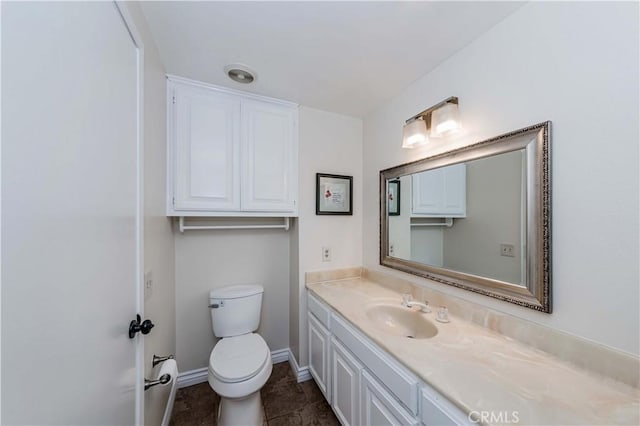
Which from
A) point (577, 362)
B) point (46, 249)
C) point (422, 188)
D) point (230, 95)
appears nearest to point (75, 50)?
point (46, 249)

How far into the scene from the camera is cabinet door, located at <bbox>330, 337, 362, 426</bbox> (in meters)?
1.24

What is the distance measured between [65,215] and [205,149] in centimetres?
123

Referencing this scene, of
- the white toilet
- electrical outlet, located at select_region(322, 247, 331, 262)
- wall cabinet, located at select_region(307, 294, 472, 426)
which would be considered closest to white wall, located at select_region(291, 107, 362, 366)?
electrical outlet, located at select_region(322, 247, 331, 262)

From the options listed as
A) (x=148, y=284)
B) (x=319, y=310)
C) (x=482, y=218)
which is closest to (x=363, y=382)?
(x=319, y=310)

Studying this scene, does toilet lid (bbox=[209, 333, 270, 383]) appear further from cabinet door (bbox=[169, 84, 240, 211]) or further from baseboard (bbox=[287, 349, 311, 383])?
cabinet door (bbox=[169, 84, 240, 211])

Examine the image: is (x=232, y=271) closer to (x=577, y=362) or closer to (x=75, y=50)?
(x=75, y=50)

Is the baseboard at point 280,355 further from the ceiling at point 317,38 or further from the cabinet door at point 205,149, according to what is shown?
the ceiling at point 317,38

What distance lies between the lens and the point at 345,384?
134 centimetres

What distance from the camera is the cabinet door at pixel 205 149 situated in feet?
5.22

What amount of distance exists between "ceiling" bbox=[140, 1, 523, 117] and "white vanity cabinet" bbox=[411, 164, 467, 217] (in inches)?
25.6

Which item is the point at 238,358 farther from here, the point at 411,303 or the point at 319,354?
the point at 411,303

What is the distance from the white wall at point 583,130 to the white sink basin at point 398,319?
374mm

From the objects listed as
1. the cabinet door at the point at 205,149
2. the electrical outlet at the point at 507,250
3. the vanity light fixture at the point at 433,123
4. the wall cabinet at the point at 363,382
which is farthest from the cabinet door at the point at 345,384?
the vanity light fixture at the point at 433,123

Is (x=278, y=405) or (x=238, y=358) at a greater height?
(x=238, y=358)
